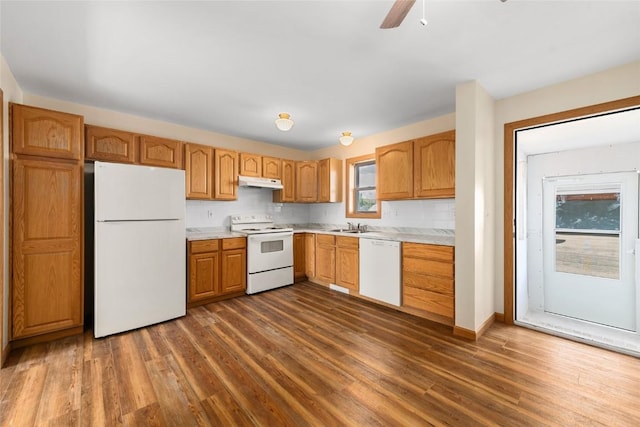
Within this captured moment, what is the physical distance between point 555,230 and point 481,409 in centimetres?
372

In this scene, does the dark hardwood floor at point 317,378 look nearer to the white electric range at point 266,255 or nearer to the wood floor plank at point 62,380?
the wood floor plank at point 62,380

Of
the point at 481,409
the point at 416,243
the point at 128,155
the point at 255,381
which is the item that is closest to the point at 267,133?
the point at 128,155

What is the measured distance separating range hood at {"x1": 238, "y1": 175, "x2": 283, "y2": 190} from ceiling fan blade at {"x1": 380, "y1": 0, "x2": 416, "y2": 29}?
318cm

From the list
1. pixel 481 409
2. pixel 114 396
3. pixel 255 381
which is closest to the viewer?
pixel 481 409

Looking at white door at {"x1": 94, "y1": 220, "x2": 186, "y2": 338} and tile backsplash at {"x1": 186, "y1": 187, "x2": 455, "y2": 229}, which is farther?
tile backsplash at {"x1": 186, "y1": 187, "x2": 455, "y2": 229}

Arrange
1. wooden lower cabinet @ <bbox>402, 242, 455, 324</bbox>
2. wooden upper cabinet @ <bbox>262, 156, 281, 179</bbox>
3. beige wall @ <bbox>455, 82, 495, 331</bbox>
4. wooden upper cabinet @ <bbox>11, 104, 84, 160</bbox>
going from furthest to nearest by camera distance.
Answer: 1. wooden upper cabinet @ <bbox>262, 156, 281, 179</bbox>
2. wooden lower cabinet @ <bbox>402, 242, 455, 324</bbox>
3. beige wall @ <bbox>455, 82, 495, 331</bbox>
4. wooden upper cabinet @ <bbox>11, 104, 84, 160</bbox>

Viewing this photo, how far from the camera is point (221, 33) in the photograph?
1887 millimetres

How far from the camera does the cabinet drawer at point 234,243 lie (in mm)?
3766

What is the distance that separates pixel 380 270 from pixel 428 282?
2.07 feet

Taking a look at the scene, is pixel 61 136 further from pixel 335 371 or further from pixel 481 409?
pixel 481 409

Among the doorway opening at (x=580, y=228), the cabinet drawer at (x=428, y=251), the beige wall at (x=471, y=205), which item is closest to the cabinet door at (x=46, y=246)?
the cabinet drawer at (x=428, y=251)

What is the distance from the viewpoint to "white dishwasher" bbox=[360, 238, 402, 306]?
10.9 feet

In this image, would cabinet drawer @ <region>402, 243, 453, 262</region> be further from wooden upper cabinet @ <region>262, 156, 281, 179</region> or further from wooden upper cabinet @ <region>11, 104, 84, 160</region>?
wooden upper cabinet @ <region>11, 104, 84, 160</region>

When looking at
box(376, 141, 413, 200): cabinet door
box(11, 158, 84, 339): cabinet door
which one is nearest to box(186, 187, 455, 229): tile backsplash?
box(376, 141, 413, 200): cabinet door
